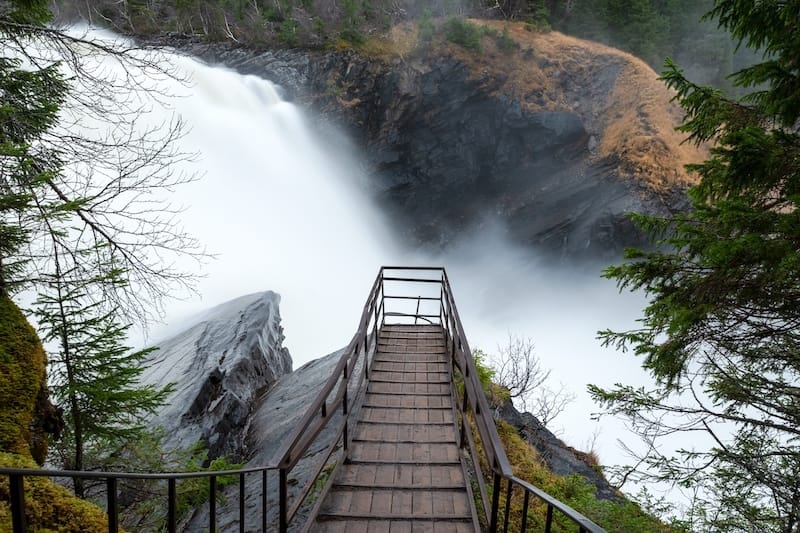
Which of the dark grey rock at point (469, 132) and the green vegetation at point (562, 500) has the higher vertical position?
the dark grey rock at point (469, 132)

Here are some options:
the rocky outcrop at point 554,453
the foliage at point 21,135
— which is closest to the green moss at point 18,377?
the foliage at point 21,135

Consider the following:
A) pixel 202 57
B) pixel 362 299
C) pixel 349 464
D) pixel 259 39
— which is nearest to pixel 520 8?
pixel 259 39

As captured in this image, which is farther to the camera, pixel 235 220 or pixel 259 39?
pixel 259 39

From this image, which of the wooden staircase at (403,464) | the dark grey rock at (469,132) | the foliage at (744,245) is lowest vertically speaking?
the wooden staircase at (403,464)

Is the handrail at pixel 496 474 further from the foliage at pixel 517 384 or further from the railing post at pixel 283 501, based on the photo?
the foliage at pixel 517 384

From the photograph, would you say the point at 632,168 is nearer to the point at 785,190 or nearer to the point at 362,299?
the point at 362,299

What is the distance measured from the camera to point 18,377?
374 cm

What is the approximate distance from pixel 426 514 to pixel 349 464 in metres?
1.06

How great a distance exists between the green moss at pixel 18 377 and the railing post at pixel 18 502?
2804 mm

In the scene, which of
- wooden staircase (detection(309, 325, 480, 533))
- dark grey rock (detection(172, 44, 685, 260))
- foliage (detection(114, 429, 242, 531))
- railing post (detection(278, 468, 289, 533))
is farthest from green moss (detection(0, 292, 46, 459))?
dark grey rock (detection(172, 44, 685, 260))

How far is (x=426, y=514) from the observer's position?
11.4 ft

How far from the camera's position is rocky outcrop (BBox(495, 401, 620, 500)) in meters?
7.48

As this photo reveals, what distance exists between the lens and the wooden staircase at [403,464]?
3.42 metres

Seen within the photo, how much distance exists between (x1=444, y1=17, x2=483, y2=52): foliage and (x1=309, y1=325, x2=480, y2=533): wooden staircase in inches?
869
